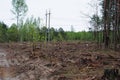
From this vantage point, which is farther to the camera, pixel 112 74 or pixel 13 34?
pixel 13 34

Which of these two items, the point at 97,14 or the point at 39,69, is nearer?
the point at 39,69

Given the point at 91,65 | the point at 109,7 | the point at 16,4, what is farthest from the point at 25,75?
the point at 16,4

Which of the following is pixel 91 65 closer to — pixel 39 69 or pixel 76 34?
pixel 39 69

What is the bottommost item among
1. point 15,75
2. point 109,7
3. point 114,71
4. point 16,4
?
point 15,75

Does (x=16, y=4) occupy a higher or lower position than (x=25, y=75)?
higher

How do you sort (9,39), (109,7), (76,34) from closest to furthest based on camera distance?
1. (109,7)
2. (9,39)
3. (76,34)

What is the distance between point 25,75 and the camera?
609 inches

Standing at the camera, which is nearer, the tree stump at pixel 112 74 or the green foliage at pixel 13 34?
the tree stump at pixel 112 74

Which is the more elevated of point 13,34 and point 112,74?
point 13,34

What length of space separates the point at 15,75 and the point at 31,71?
1.18 m

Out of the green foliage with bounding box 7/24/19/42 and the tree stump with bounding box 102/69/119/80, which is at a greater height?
the green foliage with bounding box 7/24/19/42

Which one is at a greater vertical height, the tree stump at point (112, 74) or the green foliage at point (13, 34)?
the green foliage at point (13, 34)

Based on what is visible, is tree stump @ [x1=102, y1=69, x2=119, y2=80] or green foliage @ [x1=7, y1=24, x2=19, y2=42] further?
green foliage @ [x1=7, y1=24, x2=19, y2=42]

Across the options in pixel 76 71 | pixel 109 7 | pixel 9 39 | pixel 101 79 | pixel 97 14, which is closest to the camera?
pixel 101 79
